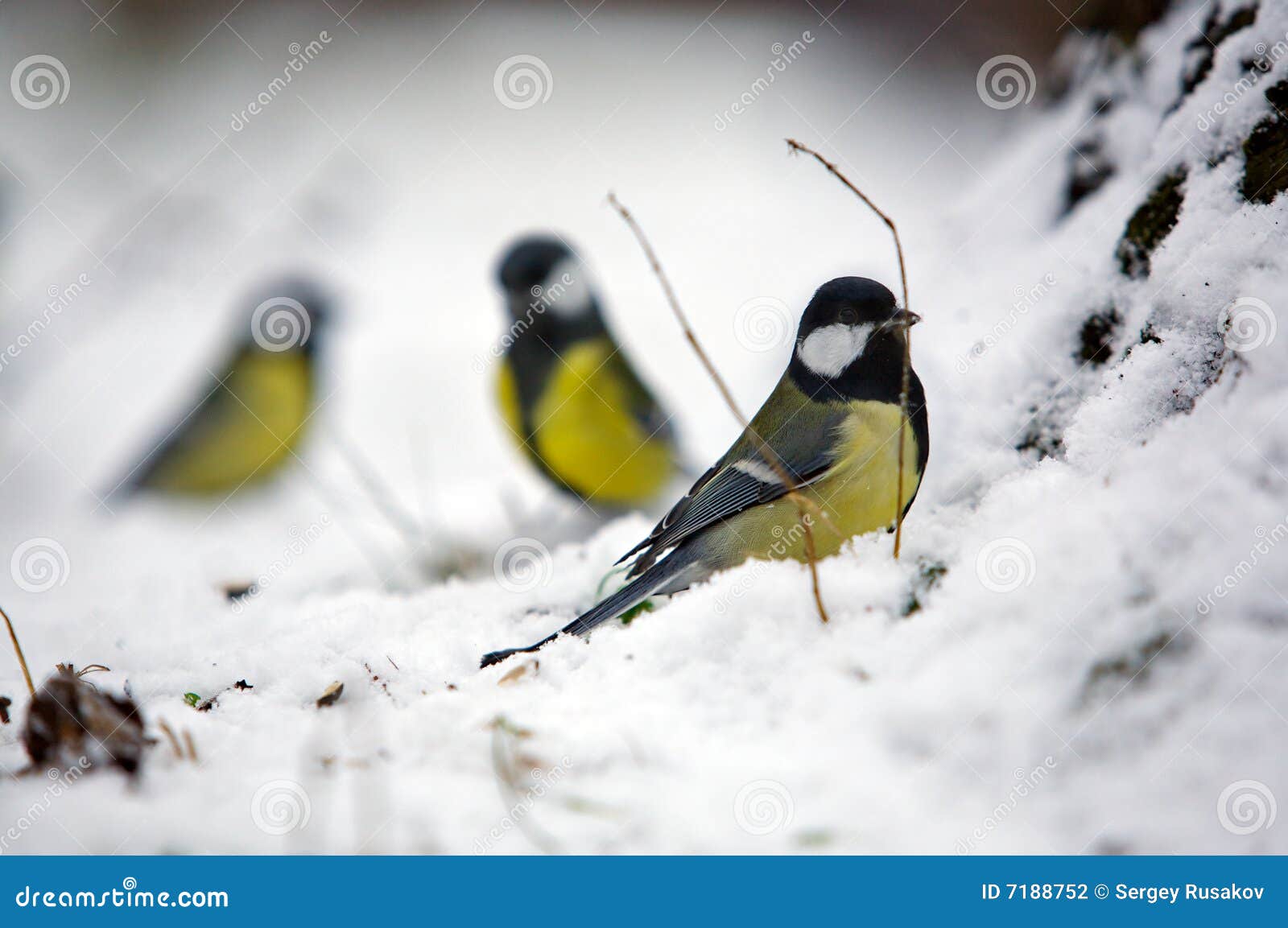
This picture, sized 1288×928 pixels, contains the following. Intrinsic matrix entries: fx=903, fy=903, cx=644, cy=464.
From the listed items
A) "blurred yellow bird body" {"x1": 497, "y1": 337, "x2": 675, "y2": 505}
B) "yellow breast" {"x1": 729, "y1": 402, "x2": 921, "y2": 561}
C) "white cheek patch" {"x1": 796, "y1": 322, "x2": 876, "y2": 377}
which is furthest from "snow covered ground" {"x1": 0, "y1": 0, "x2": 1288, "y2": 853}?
"white cheek patch" {"x1": 796, "y1": 322, "x2": 876, "y2": 377}

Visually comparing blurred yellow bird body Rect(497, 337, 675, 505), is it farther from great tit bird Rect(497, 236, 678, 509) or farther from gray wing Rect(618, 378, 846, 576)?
gray wing Rect(618, 378, 846, 576)

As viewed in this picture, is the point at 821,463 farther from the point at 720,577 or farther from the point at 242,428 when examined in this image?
the point at 242,428

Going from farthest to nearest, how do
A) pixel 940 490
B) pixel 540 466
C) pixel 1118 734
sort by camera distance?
pixel 540 466, pixel 940 490, pixel 1118 734

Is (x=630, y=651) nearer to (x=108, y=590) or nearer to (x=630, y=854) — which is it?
(x=630, y=854)

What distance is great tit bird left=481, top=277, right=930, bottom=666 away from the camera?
175 centimetres

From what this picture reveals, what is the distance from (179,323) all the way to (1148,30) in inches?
175

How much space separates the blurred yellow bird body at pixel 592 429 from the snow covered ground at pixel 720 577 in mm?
210

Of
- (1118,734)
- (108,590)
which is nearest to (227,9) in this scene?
(108,590)

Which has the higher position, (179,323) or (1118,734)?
(1118,734)

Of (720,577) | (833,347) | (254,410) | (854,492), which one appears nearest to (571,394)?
(254,410)

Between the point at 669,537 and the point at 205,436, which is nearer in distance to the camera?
the point at 669,537

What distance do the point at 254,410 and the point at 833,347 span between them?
313 centimetres

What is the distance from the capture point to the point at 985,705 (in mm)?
1048

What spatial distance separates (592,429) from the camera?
3.48m
